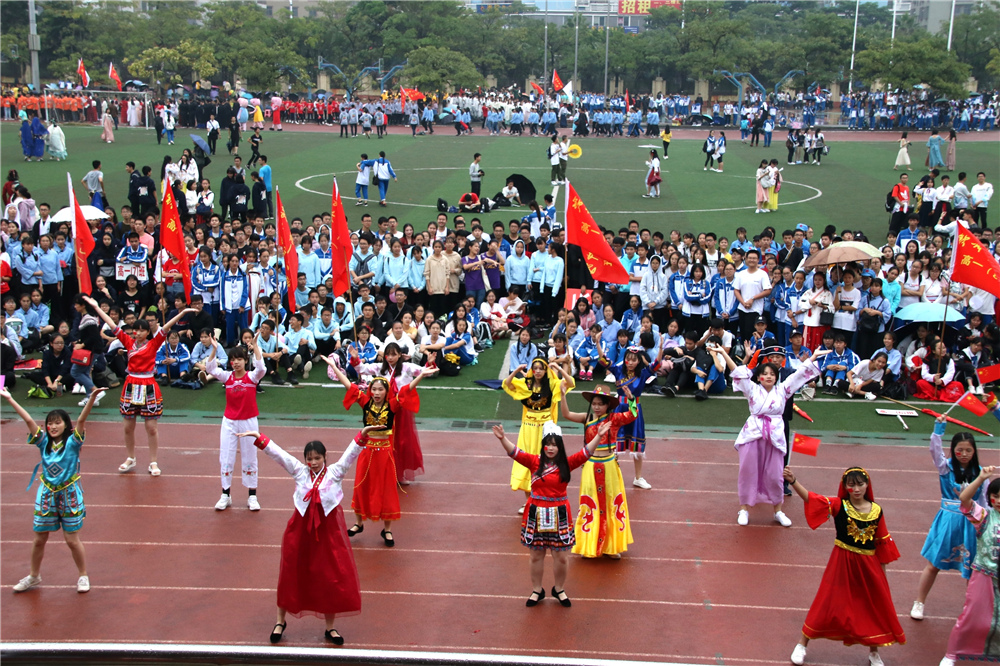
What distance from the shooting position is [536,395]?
9977 mm

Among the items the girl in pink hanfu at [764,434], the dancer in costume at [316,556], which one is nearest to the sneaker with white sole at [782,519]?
the girl in pink hanfu at [764,434]

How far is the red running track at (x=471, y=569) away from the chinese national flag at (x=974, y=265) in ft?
7.65

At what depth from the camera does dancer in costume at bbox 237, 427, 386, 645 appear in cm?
751

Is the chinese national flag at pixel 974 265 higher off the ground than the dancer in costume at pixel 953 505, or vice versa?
the chinese national flag at pixel 974 265

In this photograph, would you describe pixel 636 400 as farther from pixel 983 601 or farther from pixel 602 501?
pixel 983 601

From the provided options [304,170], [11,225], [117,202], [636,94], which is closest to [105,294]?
[11,225]

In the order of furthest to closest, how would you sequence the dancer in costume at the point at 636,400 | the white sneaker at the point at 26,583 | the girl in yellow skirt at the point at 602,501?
the dancer in costume at the point at 636,400 → the girl in yellow skirt at the point at 602,501 → the white sneaker at the point at 26,583

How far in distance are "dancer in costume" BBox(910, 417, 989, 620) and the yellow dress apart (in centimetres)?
346

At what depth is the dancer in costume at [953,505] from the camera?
25.5 feet

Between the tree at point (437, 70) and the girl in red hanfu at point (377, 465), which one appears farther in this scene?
the tree at point (437, 70)

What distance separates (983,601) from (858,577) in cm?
90

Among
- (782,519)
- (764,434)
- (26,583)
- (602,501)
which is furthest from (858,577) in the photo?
(26,583)

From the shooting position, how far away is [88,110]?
53344 millimetres

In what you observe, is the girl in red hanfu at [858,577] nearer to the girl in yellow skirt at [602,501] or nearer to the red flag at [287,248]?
the girl in yellow skirt at [602,501]
